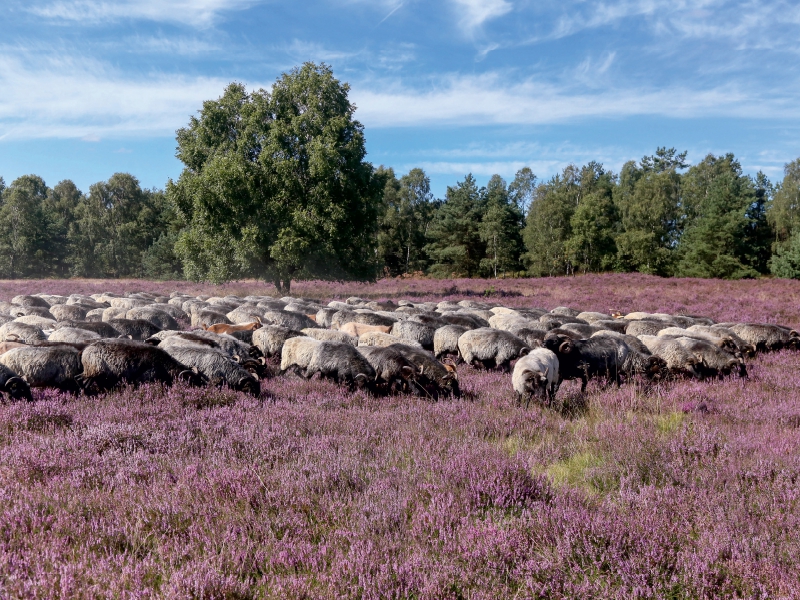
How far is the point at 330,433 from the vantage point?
21.7 feet

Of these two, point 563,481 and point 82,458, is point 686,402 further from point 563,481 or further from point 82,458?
point 82,458

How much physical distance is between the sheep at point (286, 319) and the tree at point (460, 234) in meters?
47.7

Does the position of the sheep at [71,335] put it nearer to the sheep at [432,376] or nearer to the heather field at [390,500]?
the heather field at [390,500]

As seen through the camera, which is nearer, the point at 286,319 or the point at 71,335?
the point at 71,335

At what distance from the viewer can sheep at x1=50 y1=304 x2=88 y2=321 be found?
54.2 feet

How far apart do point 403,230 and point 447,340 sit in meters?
56.7

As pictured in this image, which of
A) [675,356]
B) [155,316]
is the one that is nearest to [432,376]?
[675,356]

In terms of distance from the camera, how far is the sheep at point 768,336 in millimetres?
14734

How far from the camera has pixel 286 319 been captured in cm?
1622

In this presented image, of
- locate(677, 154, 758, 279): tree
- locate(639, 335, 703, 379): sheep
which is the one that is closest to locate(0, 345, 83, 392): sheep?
locate(639, 335, 703, 379): sheep

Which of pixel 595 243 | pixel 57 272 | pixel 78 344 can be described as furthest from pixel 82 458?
pixel 57 272

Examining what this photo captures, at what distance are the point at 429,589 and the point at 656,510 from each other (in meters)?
2.26

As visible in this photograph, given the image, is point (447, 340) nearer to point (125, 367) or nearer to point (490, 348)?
point (490, 348)

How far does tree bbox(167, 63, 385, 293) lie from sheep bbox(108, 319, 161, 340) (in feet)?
46.8
